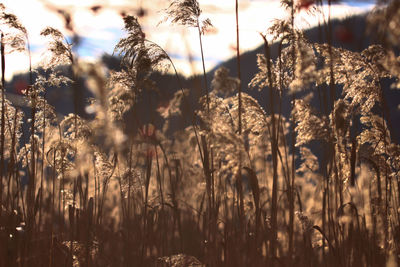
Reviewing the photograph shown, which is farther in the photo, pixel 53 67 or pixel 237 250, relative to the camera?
pixel 237 250

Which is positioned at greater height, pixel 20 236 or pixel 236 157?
pixel 236 157

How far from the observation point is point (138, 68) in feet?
9.72

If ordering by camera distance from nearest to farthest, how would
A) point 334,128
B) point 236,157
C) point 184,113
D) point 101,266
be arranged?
point 236,157, point 334,128, point 101,266, point 184,113

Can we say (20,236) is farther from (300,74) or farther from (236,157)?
(300,74)

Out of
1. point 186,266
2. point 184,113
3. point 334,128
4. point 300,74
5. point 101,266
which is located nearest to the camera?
point 300,74

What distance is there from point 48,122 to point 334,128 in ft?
7.47

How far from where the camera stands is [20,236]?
9.16ft

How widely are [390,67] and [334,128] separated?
3.42 ft

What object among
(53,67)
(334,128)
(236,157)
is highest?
(53,67)

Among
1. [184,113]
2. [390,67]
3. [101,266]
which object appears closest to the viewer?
[390,67]

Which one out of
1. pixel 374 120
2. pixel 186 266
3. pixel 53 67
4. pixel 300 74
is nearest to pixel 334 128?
pixel 374 120

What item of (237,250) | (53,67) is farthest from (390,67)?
(53,67)

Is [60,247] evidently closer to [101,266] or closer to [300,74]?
[101,266]

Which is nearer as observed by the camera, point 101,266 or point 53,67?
point 53,67
